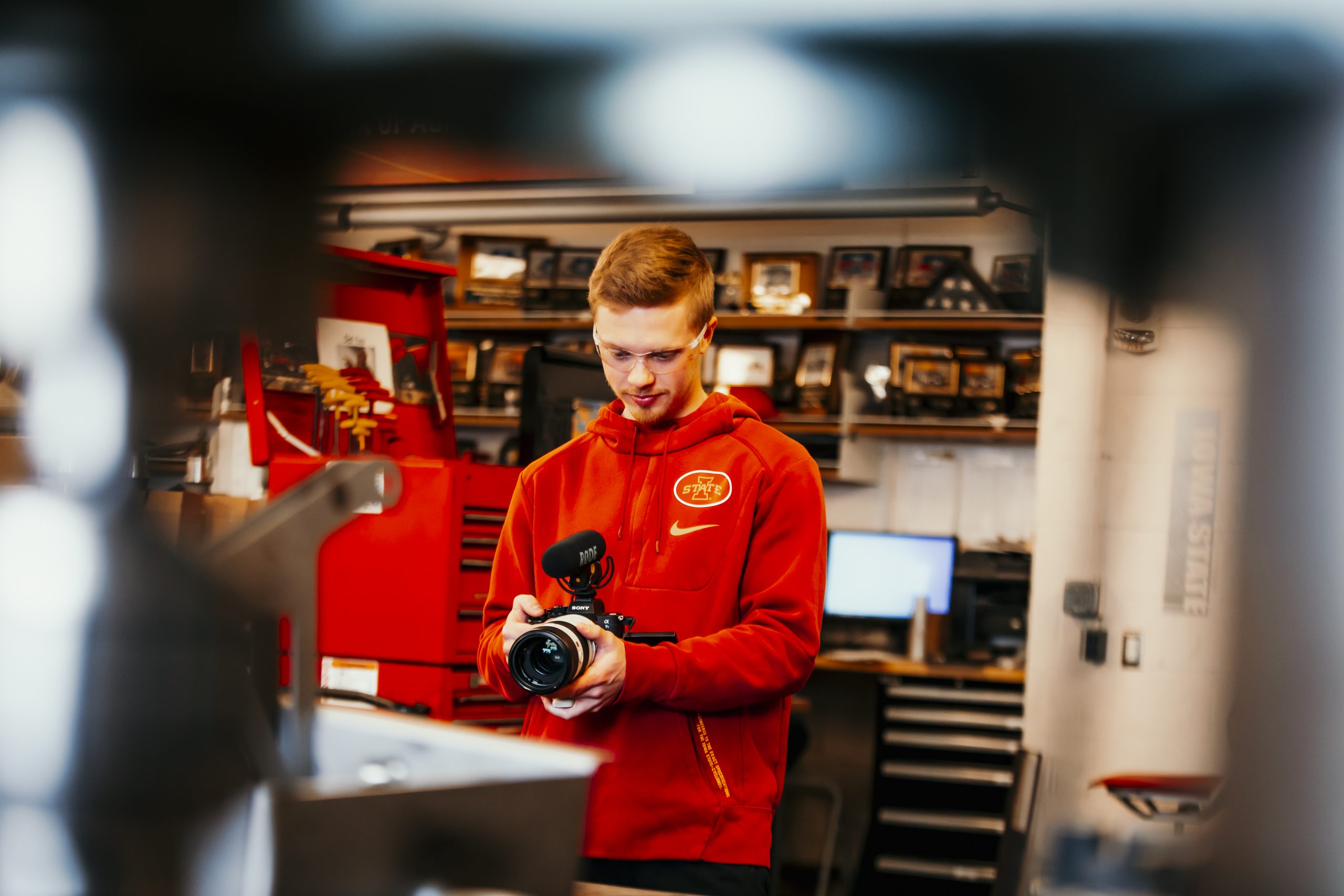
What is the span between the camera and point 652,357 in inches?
39.6

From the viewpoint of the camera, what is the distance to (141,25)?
0.48 m

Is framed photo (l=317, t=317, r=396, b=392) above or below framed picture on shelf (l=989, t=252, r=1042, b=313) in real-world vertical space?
below

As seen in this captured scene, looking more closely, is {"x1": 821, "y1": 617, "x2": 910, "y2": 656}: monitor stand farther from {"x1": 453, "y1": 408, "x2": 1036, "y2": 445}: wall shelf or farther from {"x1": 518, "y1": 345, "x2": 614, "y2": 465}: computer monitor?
{"x1": 518, "y1": 345, "x2": 614, "y2": 465}: computer monitor

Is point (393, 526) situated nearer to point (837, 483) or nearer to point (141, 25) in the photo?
point (141, 25)

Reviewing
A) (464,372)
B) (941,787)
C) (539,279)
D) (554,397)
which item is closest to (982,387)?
(941,787)

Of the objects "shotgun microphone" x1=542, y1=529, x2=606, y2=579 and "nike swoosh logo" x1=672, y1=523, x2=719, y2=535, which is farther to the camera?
"nike swoosh logo" x1=672, y1=523, x2=719, y2=535

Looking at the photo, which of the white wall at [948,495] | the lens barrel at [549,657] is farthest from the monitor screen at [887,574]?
the lens barrel at [549,657]

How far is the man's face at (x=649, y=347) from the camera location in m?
0.98

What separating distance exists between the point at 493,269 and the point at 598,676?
12.3 feet

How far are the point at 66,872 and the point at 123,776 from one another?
0.13 ft

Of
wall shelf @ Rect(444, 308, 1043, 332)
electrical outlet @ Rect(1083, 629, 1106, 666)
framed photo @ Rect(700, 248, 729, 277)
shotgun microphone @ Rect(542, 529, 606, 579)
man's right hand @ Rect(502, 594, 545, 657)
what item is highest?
framed photo @ Rect(700, 248, 729, 277)

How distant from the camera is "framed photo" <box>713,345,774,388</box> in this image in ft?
13.9

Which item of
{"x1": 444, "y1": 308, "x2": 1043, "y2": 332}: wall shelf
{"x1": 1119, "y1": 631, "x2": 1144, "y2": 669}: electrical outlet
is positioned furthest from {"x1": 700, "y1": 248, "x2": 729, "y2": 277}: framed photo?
{"x1": 1119, "y1": 631, "x2": 1144, "y2": 669}: electrical outlet

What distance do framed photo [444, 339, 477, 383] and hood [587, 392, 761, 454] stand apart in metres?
3.43
